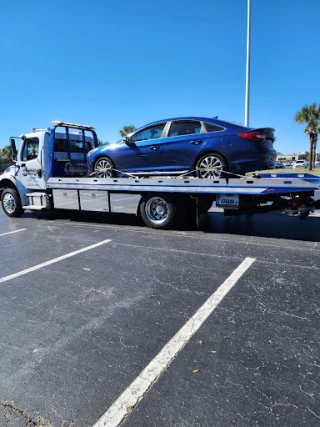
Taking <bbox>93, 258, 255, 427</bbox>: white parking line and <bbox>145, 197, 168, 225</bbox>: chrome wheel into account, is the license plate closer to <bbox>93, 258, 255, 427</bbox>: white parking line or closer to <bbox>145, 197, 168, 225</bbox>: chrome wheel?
<bbox>145, 197, 168, 225</bbox>: chrome wheel

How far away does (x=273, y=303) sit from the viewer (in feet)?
12.0

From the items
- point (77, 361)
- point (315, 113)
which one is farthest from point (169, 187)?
point (315, 113)

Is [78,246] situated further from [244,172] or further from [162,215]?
[244,172]

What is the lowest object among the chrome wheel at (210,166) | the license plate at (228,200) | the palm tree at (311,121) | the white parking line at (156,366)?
the white parking line at (156,366)

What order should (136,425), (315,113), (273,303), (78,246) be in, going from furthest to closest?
(315,113) < (78,246) < (273,303) < (136,425)

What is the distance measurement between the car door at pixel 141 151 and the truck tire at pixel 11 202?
406 cm

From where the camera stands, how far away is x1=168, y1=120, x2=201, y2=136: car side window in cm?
691

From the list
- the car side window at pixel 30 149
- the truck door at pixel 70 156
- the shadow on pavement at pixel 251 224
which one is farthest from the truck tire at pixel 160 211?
the car side window at pixel 30 149

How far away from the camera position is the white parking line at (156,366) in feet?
6.96

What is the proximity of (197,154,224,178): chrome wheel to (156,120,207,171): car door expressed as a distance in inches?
8.7

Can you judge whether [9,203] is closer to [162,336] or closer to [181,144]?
[181,144]

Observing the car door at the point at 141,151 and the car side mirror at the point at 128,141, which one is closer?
the car door at the point at 141,151

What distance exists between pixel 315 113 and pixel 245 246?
1581 inches

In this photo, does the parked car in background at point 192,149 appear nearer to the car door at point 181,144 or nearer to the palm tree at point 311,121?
the car door at point 181,144
